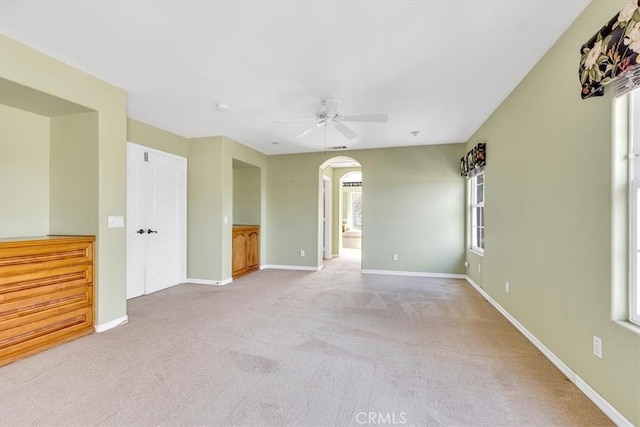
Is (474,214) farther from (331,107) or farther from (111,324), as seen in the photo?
(111,324)

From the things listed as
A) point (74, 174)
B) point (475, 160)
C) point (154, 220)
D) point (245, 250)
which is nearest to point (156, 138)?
point (154, 220)

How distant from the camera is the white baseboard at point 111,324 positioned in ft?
9.18

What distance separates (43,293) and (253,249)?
356 centimetres

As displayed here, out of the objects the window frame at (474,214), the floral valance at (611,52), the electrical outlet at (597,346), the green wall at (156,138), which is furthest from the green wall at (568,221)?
the green wall at (156,138)

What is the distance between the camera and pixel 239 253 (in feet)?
17.5

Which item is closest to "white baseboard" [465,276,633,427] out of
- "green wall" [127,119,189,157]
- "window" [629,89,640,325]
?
"window" [629,89,640,325]

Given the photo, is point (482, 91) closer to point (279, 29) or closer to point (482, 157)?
point (482, 157)

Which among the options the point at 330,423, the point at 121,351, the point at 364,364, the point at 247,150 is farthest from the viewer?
the point at 247,150

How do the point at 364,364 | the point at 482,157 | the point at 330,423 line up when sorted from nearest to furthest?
1. the point at 330,423
2. the point at 364,364
3. the point at 482,157

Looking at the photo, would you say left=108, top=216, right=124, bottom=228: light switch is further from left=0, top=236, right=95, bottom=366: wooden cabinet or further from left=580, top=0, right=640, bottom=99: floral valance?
left=580, top=0, right=640, bottom=99: floral valance

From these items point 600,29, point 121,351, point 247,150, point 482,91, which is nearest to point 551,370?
point 600,29

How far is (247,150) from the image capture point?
18.0 feet

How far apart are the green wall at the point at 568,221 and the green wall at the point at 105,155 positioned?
399 cm

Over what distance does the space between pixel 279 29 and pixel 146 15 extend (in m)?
0.88
